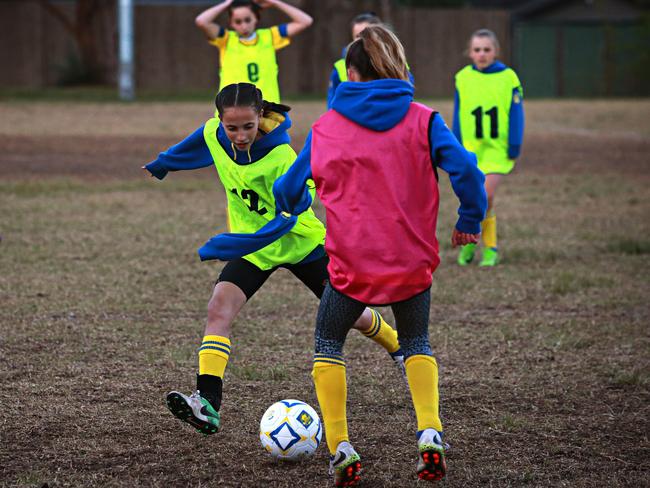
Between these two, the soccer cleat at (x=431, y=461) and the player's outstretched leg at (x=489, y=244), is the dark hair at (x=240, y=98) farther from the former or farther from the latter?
the player's outstretched leg at (x=489, y=244)

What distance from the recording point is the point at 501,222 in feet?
35.0

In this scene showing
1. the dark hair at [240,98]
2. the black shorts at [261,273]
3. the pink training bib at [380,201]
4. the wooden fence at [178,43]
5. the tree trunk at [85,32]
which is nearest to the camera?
the pink training bib at [380,201]

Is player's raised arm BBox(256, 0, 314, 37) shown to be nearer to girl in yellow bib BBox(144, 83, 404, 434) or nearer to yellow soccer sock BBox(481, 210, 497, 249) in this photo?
yellow soccer sock BBox(481, 210, 497, 249)

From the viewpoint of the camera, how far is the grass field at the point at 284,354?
421 centimetres

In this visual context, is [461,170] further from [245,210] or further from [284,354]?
[284,354]

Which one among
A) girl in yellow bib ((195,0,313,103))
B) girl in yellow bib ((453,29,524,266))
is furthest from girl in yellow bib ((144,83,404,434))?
girl in yellow bib ((195,0,313,103))

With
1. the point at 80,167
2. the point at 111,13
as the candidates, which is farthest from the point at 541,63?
the point at 80,167

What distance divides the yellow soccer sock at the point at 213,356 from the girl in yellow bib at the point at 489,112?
4544mm

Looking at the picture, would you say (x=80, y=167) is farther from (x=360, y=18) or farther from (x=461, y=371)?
(x=461, y=371)

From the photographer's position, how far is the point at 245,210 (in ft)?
15.5

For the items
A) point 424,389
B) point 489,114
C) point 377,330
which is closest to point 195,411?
point 424,389

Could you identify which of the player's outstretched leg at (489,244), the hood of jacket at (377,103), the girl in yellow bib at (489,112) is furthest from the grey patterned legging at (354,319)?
the girl in yellow bib at (489,112)

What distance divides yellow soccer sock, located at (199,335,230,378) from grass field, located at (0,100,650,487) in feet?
1.03

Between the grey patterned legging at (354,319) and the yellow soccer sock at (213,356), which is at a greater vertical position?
the grey patterned legging at (354,319)
